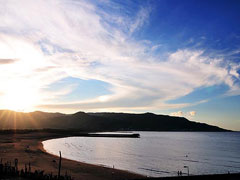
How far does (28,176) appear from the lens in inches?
979

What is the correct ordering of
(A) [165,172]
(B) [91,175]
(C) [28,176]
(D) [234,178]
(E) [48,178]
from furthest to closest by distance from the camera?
(A) [165,172] < (B) [91,175] < (C) [28,176] < (E) [48,178] < (D) [234,178]

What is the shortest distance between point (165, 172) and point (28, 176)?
23484 mm

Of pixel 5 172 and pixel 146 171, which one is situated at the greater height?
pixel 5 172

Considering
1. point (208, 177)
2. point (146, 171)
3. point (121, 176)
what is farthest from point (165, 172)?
point (208, 177)

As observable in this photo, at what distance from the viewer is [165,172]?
3959 cm

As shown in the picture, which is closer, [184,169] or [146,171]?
[146,171]

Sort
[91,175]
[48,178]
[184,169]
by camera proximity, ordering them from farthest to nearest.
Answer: [184,169]
[91,175]
[48,178]

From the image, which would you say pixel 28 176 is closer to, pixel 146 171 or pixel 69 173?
pixel 69 173

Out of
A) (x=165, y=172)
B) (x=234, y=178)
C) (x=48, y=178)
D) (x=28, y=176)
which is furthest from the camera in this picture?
(x=165, y=172)

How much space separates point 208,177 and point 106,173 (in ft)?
61.4

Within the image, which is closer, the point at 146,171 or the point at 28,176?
the point at 28,176

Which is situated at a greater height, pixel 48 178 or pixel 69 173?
pixel 48 178

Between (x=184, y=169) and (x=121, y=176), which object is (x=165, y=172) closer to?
(x=184, y=169)

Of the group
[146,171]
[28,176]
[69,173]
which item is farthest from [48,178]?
[146,171]
